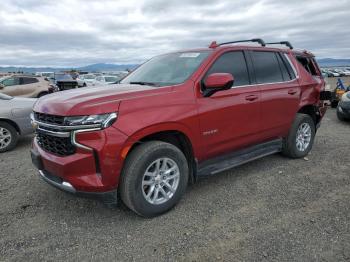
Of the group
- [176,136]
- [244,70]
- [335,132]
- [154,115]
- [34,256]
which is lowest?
[34,256]

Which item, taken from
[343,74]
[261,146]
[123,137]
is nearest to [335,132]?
[261,146]

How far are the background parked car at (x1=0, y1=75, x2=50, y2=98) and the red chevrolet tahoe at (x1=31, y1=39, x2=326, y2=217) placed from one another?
32.8 feet

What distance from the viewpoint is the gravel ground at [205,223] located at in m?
2.79

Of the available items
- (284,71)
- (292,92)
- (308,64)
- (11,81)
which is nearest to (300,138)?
(292,92)

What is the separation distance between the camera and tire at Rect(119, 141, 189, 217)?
10.1 ft

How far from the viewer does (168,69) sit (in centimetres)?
407

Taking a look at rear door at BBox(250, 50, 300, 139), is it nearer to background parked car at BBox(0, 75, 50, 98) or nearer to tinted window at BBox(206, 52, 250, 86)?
tinted window at BBox(206, 52, 250, 86)

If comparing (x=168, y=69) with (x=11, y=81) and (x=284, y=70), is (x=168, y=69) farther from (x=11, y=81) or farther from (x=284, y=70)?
(x=11, y=81)

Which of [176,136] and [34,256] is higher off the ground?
[176,136]

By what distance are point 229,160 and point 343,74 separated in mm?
66291

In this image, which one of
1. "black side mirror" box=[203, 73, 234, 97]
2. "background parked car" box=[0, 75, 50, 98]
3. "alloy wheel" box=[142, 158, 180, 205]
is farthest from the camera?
"background parked car" box=[0, 75, 50, 98]

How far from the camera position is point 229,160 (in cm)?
413

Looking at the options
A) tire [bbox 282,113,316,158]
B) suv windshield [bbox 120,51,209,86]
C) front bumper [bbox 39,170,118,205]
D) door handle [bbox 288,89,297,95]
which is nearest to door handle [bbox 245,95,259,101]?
suv windshield [bbox 120,51,209,86]

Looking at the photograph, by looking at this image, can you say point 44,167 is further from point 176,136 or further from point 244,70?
point 244,70
